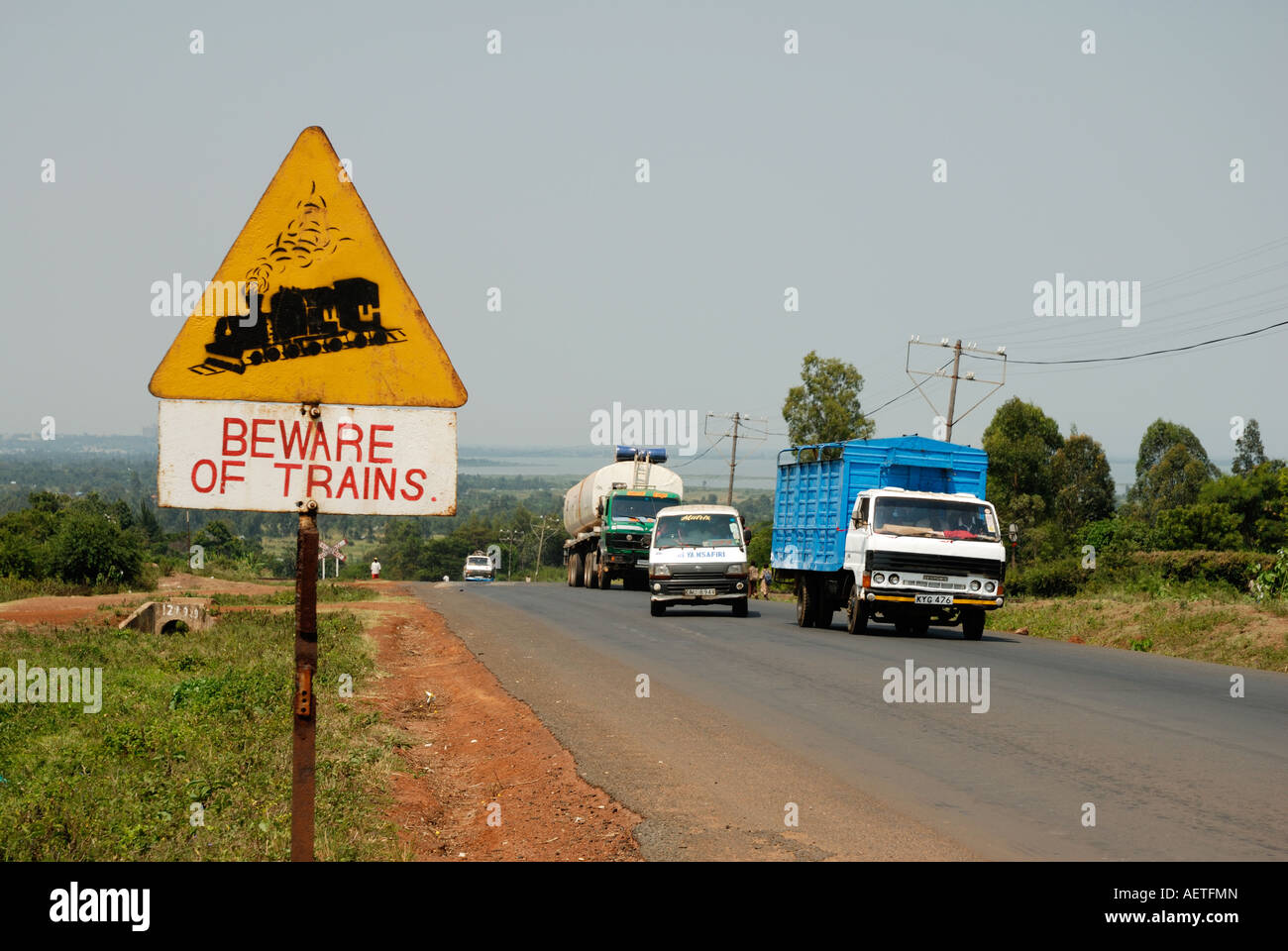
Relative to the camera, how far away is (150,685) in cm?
1405

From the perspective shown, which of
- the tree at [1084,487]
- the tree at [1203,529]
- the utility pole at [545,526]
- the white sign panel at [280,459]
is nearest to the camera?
the white sign panel at [280,459]

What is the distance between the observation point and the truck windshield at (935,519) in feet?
69.3

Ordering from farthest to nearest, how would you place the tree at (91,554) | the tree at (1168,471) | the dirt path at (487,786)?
the tree at (1168,471), the tree at (91,554), the dirt path at (487,786)

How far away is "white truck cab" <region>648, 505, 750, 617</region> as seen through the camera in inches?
1070

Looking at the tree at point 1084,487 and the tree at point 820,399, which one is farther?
the tree at point 1084,487

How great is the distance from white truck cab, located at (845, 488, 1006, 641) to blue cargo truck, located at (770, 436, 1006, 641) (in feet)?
0.05

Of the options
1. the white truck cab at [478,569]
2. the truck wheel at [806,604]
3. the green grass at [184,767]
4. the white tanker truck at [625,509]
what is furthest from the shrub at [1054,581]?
the white truck cab at [478,569]

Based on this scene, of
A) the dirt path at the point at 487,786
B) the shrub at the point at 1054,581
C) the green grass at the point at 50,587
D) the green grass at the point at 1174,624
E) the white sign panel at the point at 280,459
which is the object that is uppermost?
the white sign panel at the point at 280,459

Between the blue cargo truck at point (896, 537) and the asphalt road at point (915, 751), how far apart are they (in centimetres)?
170

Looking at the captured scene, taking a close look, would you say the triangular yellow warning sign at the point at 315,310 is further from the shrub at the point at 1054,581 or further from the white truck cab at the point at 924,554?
the shrub at the point at 1054,581

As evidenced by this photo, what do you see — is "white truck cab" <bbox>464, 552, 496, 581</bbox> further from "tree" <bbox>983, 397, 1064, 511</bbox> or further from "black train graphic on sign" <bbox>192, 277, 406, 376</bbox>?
"black train graphic on sign" <bbox>192, 277, 406, 376</bbox>
